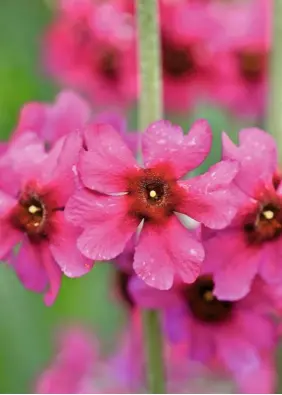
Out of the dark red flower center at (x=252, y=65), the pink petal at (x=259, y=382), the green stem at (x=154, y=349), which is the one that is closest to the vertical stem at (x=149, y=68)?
the green stem at (x=154, y=349)

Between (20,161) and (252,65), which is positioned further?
(252,65)

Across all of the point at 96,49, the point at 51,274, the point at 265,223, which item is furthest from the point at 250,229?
the point at 96,49

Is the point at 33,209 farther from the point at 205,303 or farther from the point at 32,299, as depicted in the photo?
the point at 32,299

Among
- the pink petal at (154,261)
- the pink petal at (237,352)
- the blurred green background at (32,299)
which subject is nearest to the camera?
the pink petal at (154,261)

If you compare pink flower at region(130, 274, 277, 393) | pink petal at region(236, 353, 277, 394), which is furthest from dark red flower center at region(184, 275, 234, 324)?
pink petal at region(236, 353, 277, 394)

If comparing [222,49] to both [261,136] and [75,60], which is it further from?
[261,136]

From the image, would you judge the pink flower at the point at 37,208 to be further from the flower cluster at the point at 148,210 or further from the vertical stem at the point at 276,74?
the vertical stem at the point at 276,74

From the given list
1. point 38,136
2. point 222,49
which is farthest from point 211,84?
point 38,136
